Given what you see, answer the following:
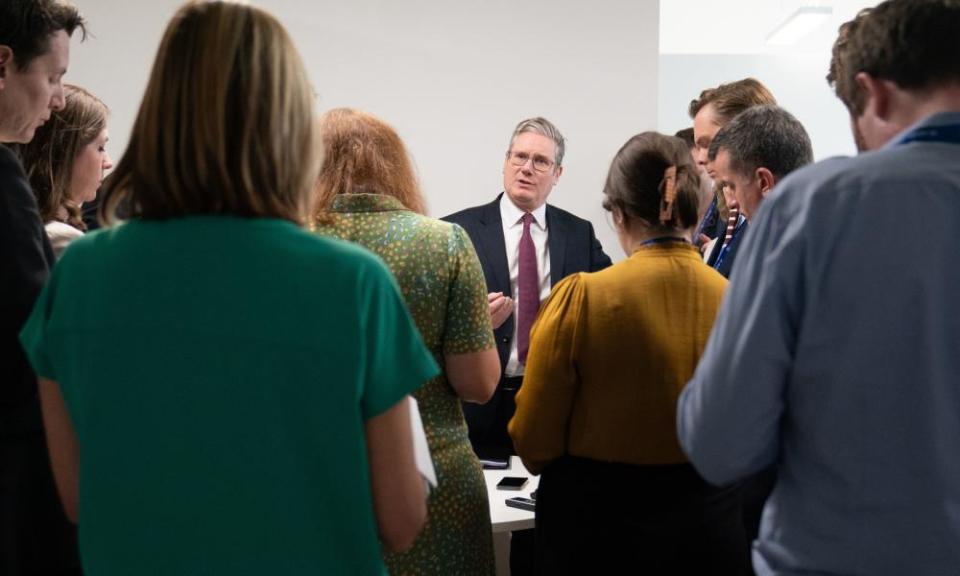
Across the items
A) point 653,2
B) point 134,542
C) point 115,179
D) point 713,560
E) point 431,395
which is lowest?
point 713,560

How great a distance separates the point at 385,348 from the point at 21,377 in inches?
25.0

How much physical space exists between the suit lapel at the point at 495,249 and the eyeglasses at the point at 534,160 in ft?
0.83

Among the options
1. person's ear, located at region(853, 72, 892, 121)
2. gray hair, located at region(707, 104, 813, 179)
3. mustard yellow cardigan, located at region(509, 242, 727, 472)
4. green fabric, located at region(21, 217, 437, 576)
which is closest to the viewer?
green fabric, located at region(21, 217, 437, 576)

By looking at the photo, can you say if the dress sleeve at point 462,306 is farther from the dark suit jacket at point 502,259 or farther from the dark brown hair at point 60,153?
the dark suit jacket at point 502,259

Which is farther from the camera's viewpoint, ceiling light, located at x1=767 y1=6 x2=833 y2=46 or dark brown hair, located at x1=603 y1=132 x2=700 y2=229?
ceiling light, located at x1=767 y1=6 x2=833 y2=46

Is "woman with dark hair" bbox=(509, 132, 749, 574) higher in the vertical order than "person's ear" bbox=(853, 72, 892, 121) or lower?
lower

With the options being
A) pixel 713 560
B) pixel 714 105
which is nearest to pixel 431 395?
pixel 713 560

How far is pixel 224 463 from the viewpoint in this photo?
941mm

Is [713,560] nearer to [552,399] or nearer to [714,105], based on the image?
[552,399]

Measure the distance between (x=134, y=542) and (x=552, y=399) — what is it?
881mm

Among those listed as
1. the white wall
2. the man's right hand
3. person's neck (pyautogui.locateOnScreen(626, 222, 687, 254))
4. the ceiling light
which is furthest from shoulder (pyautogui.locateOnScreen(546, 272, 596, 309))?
the ceiling light

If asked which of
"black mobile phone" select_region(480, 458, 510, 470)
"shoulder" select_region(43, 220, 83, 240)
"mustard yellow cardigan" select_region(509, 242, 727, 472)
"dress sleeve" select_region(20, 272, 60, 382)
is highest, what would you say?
"dress sleeve" select_region(20, 272, 60, 382)

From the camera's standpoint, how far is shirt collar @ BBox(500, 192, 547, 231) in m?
3.56

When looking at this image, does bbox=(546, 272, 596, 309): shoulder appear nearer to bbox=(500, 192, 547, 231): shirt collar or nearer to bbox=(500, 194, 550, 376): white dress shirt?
bbox=(500, 194, 550, 376): white dress shirt
